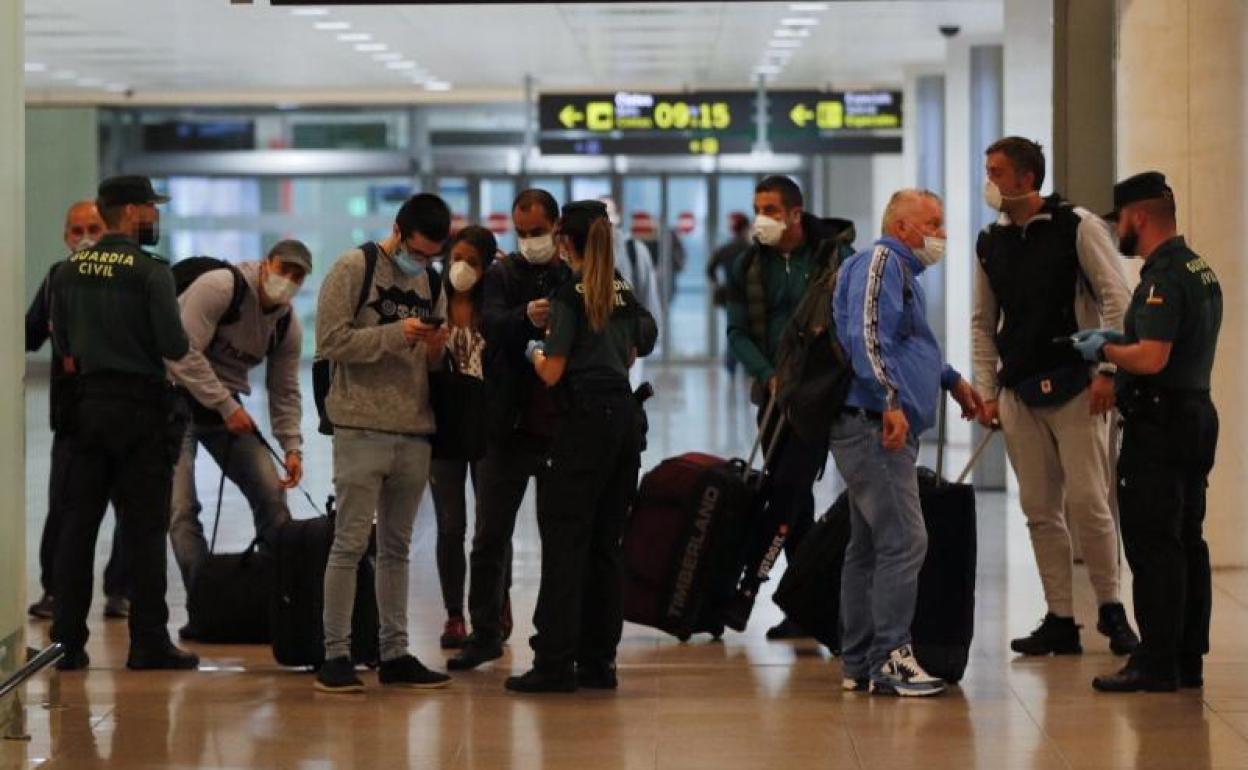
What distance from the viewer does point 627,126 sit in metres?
20.2

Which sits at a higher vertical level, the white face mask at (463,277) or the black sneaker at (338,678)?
the white face mask at (463,277)

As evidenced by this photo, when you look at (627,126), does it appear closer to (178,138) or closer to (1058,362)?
(178,138)

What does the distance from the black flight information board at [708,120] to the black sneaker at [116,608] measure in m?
12.0

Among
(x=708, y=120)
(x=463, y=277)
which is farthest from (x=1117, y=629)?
(x=708, y=120)

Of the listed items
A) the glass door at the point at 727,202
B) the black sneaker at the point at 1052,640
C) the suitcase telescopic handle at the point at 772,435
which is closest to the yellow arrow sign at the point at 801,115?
the glass door at the point at 727,202

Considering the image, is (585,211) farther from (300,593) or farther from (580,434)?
(300,593)

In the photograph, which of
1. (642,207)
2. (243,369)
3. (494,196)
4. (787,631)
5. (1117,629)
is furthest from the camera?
(642,207)

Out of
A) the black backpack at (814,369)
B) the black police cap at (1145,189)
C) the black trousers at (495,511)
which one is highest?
the black police cap at (1145,189)

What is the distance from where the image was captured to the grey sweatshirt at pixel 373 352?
6.58 m

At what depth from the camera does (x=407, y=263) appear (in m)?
6.71

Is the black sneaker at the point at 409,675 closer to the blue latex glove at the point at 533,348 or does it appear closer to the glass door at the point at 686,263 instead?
the blue latex glove at the point at 533,348

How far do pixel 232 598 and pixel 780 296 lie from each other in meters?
2.27

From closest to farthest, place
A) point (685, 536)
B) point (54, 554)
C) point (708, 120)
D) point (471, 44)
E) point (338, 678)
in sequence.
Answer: point (338, 678) → point (685, 536) → point (54, 554) → point (471, 44) → point (708, 120)

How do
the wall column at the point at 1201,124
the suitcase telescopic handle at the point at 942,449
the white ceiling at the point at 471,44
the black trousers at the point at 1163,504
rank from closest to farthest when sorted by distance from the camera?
the black trousers at the point at 1163,504 < the suitcase telescopic handle at the point at 942,449 < the wall column at the point at 1201,124 < the white ceiling at the point at 471,44
